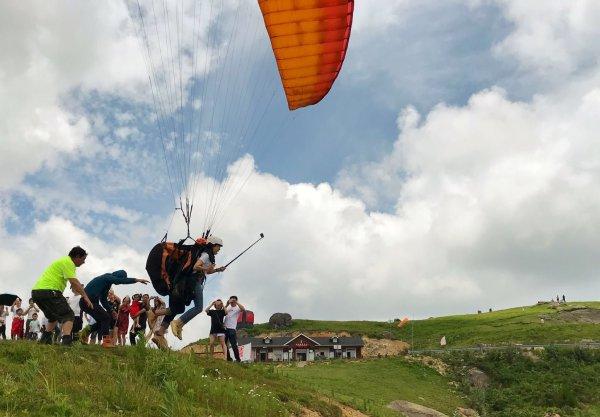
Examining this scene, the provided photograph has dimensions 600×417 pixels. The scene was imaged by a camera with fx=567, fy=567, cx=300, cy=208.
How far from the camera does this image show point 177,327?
10.8 m

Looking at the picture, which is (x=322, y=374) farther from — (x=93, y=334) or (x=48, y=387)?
(x=48, y=387)

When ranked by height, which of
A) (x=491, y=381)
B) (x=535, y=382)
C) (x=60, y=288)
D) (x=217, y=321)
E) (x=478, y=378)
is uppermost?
(x=60, y=288)

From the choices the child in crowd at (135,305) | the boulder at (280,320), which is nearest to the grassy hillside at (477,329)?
the boulder at (280,320)

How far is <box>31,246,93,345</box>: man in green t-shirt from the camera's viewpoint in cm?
932

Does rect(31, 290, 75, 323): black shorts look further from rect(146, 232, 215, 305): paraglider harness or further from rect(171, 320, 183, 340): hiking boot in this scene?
rect(171, 320, 183, 340): hiking boot

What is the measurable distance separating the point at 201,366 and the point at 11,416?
16.8 feet

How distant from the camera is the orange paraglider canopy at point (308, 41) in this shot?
11891 millimetres

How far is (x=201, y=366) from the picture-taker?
34.3 ft

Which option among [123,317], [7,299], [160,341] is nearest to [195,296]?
[160,341]

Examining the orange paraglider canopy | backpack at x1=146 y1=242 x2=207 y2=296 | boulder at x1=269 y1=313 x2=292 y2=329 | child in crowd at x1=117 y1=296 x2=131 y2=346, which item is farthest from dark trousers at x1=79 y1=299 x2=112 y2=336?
boulder at x1=269 y1=313 x2=292 y2=329

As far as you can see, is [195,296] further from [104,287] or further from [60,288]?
[60,288]

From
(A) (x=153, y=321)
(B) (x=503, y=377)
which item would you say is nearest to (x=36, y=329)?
(A) (x=153, y=321)

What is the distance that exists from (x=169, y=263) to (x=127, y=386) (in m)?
3.35

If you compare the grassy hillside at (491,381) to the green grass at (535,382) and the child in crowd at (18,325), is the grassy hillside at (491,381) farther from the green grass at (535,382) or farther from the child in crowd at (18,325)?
the child in crowd at (18,325)
